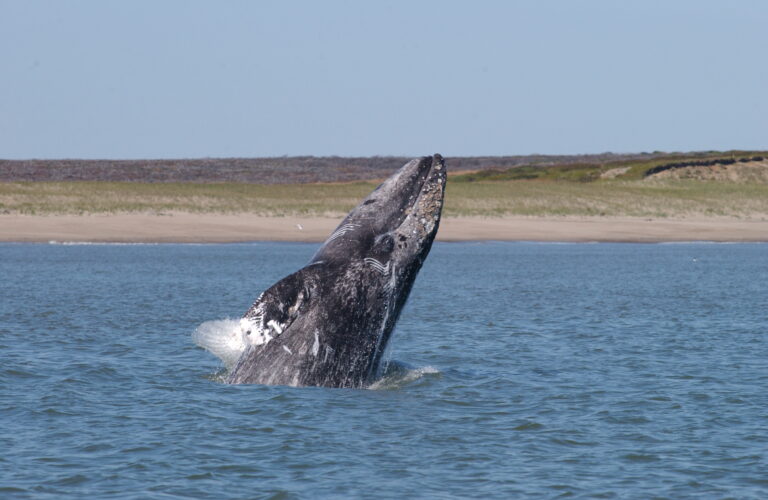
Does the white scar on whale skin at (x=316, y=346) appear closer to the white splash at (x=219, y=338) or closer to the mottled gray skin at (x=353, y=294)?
the mottled gray skin at (x=353, y=294)

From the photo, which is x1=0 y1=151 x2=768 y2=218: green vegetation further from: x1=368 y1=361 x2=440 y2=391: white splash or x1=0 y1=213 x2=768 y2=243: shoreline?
x1=368 y1=361 x2=440 y2=391: white splash

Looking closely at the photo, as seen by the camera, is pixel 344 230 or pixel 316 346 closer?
pixel 316 346

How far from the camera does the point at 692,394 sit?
13617 millimetres

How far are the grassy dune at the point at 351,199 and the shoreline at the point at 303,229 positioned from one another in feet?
7.34

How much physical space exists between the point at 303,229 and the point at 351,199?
14843mm

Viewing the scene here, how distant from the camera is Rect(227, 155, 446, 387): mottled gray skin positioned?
35.6ft

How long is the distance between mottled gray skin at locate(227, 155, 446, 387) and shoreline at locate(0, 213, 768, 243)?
4027 cm

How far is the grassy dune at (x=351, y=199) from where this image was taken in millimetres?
63094

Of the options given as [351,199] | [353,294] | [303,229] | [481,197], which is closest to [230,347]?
[353,294]

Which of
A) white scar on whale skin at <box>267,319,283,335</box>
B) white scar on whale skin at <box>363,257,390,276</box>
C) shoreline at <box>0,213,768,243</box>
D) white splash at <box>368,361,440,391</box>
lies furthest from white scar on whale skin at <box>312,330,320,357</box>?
shoreline at <box>0,213,768,243</box>

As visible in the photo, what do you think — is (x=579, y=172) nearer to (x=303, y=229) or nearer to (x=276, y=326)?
(x=303, y=229)

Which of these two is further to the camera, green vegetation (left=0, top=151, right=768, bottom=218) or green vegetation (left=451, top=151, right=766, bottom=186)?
green vegetation (left=451, top=151, right=766, bottom=186)

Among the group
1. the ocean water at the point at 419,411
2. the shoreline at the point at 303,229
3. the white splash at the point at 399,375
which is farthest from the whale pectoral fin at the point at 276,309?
the shoreline at the point at 303,229

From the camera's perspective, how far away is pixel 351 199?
70.1 meters
